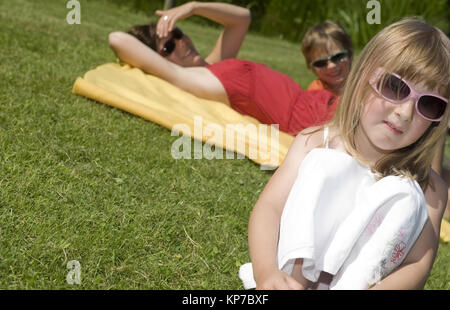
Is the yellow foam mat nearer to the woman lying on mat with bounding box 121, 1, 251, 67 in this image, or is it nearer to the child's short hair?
the woman lying on mat with bounding box 121, 1, 251, 67

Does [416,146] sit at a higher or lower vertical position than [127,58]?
higher

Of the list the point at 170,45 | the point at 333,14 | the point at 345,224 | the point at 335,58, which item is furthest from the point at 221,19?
the point at 333,14

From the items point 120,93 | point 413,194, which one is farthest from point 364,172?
point 120,93

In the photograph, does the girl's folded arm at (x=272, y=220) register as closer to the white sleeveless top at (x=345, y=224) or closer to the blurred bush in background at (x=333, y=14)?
the white sleeveless top at (x=345, y=224)

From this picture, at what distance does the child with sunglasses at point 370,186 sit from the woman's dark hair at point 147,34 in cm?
304

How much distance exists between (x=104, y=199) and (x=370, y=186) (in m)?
1.24

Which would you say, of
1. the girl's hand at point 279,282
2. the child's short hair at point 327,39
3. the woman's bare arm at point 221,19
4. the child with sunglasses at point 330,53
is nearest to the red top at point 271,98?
the child with sunglasses at point 330,53

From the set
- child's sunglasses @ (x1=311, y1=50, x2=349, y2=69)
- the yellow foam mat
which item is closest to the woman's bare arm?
the yellow foam mat

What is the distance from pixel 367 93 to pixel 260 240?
0.62 metres

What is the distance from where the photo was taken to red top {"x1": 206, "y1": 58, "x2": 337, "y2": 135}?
438cm

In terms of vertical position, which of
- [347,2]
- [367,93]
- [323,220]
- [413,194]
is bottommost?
[347,2]

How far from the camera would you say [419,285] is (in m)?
1.94

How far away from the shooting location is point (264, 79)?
4.55m

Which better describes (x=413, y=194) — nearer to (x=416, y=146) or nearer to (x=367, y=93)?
(x=416, y=146)
